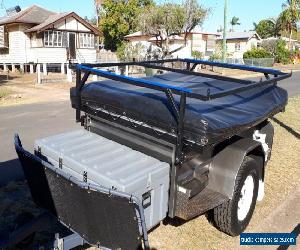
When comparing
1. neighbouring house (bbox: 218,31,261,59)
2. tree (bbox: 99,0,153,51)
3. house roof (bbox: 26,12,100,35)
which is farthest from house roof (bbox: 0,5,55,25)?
neighbouring house (bbox: 218,31,261,59)

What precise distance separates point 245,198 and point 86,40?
26746 mm

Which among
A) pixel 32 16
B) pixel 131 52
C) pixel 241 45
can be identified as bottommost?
pixel 131 52

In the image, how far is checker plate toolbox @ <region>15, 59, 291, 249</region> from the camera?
2.89m

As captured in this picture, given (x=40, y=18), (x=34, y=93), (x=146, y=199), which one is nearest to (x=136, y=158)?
(x=146, y=199)

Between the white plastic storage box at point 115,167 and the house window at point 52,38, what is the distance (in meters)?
24.7

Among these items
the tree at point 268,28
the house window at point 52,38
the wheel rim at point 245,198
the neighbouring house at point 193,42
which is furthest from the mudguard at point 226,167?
the tree at point 268,28

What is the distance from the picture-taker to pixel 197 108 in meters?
3.57

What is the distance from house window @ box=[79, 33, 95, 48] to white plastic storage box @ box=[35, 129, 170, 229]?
26.2m

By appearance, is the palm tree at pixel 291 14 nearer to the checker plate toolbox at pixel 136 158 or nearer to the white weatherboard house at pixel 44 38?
the white weatherboard house at pixel 44 38

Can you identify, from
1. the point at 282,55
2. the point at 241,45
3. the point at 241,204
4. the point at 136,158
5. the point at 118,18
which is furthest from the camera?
the point at 241,45

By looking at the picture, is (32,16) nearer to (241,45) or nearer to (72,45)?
(72,45)

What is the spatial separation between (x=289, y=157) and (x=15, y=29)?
84.7 ft

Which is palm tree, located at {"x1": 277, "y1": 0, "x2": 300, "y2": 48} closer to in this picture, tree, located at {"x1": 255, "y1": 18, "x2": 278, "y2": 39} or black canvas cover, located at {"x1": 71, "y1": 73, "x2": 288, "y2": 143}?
tree, located at {"x1": 255, "y1": 18, "x2": 278, "y2": 39}

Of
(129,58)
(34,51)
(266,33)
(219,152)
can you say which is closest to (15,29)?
(34,51)
